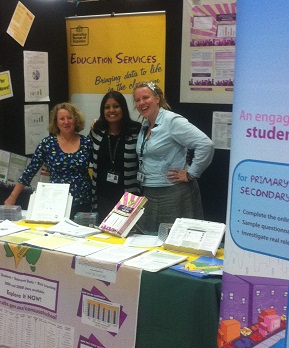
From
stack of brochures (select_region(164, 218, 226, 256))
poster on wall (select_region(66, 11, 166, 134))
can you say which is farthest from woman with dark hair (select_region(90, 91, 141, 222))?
stack of brochures (select_region(164, 218, 226, 256))

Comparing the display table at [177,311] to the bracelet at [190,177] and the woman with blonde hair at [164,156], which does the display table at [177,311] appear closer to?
the woman with blonde hair at [164,156]

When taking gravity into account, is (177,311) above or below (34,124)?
below

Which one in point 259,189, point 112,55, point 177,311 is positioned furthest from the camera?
point 112,55

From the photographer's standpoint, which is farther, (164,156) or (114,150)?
(114,150)

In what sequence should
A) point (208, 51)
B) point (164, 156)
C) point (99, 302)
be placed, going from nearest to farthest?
point (99, 302)
point (164, 156)
point (208, 51)

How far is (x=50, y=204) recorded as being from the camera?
2752 mm

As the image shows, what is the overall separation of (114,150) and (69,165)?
0.31 meters

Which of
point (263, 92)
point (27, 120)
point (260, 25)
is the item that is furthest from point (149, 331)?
point (27, 120)

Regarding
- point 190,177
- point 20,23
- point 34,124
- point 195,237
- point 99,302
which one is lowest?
point 99,302

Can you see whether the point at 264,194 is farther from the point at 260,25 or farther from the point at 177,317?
the point at 177,317

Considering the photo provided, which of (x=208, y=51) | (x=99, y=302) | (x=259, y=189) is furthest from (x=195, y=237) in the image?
(x=208, y=51)

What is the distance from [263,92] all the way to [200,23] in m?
2.31

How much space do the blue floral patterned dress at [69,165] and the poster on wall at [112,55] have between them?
32.9 inches

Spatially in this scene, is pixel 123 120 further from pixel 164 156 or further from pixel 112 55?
pixel 112 55
